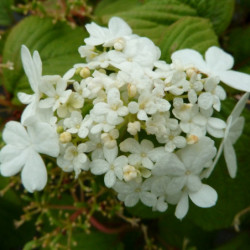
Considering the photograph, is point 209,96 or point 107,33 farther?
point 107,33

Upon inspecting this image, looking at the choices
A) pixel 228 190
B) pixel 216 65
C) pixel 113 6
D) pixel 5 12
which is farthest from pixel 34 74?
pixel 5 12

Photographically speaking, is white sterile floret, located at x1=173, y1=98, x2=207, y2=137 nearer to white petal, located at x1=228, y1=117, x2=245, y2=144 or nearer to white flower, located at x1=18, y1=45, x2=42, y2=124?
white petal, located at x1=228, y1=117, x2=245, y2=144

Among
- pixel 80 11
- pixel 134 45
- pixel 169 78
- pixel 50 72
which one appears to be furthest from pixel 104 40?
pixel 80 11

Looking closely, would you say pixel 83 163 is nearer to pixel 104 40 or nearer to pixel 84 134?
pixel 84 134

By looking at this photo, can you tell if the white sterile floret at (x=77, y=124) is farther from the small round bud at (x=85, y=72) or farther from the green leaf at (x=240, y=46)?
the green leaf at (x=240, y=46)

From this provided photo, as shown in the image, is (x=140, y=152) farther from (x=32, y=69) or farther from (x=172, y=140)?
(x=32, y=69)

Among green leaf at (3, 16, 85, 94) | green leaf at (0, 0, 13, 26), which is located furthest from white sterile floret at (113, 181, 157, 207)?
green leaf at (0, 0, 13, 26)
